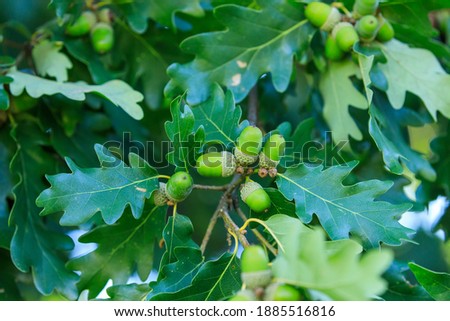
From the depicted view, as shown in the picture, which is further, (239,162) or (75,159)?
(75,159)

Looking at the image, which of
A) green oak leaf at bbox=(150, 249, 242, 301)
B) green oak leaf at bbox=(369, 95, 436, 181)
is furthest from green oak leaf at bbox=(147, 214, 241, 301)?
green oak leaf at bbox=(369, 95, 436, 181)

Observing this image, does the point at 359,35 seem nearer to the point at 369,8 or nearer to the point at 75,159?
the point at 369,8

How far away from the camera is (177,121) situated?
4.71ft

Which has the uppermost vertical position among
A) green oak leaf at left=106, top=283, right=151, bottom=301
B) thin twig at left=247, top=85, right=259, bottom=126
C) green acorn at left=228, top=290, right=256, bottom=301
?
green acorn at left=228, top=290, right=256, bottom=301

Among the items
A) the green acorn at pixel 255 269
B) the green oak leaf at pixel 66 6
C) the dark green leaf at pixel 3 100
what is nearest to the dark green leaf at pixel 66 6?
the green oak leaf at pixel 66 6

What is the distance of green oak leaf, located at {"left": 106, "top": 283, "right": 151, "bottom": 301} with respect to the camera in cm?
147

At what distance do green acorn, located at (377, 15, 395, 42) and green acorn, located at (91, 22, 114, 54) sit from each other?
69cm

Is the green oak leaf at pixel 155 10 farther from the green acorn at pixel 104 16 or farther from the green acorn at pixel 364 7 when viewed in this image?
the green acorn at pixel 364 7

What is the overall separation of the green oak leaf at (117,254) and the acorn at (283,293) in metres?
0.51

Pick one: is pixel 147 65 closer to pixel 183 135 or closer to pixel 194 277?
pixel 183 135

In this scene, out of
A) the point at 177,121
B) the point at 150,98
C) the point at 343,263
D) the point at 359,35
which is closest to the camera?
→ the point at 343,263

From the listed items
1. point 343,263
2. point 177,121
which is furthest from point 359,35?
point 343,263

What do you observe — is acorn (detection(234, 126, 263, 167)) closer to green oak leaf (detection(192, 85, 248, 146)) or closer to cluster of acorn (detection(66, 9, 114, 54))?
green oak leaf (detection(192, 85, 248, 146))
